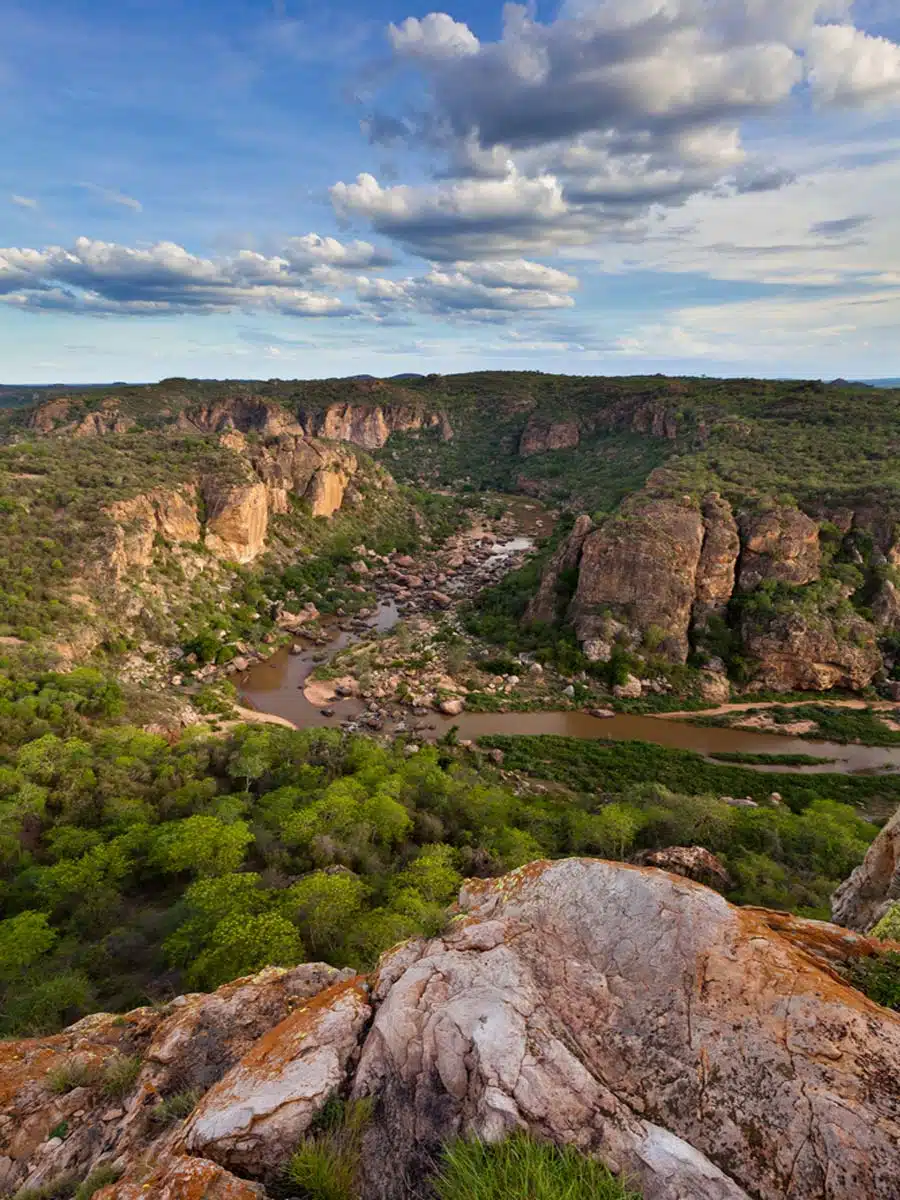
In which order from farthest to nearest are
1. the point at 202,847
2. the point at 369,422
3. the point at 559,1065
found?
the point at 369,422 → the point at 202,847 → the point at 559,1065

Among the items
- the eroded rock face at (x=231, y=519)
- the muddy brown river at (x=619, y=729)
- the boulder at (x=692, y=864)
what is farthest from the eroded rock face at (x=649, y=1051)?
the eroded rock face at (x=231, y=519)

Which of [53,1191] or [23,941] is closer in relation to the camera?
[53,1191]

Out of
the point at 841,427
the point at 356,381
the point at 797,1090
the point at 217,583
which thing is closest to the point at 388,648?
the point at 217,583

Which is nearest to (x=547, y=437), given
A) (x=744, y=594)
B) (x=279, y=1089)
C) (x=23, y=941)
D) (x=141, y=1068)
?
(x=744, y=594)

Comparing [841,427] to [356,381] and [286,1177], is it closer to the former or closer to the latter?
[286,1177]

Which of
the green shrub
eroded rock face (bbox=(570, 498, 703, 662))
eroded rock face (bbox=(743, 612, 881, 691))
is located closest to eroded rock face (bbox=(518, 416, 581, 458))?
eroded rock face (bbox=(570, 498, 703, 662))

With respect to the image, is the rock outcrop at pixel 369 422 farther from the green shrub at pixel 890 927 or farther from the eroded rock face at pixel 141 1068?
the green shrub at pixel 890 927

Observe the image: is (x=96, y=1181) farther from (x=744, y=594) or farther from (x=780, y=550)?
(x=780, y=550)
